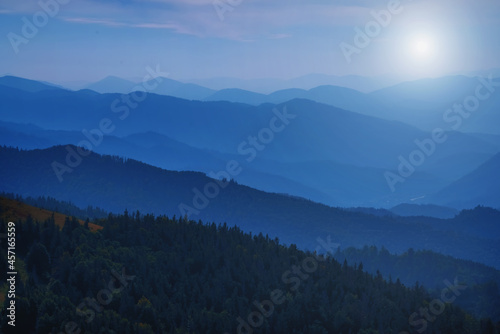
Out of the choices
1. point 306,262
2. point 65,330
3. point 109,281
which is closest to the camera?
point 65,330

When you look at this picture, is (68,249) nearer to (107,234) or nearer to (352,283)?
(107,234)

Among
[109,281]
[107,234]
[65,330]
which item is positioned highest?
[107,234]

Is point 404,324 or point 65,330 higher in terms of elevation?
point 404,324

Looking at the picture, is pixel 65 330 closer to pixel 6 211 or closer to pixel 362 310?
pixel 6 211

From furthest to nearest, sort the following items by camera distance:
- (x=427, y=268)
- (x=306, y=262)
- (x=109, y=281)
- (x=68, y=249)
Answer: (x=427, y=268)
(x=306, y=262)
(x=68, y=249)
(x=109, y=281)

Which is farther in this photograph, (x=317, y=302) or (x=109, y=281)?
(x=317, y=302)

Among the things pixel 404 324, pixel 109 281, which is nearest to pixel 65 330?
pixel 109 281

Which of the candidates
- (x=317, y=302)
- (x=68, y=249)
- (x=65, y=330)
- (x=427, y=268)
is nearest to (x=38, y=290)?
(x=65, y=330)
